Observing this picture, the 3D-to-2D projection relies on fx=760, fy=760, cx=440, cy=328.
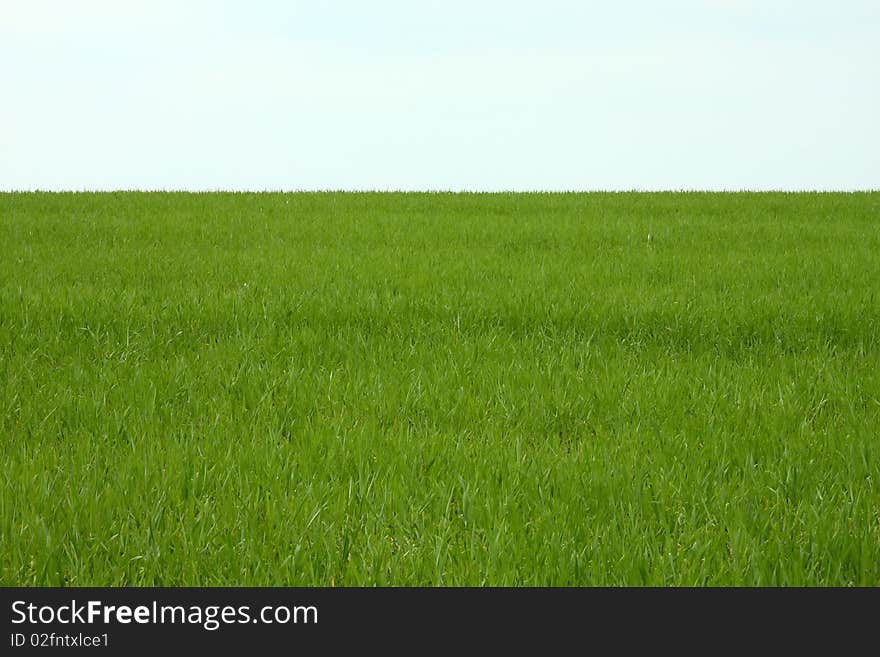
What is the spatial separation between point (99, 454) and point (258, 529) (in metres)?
1.06

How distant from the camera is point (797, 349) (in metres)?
5.31

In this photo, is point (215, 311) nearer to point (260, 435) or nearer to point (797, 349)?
point (260, 435)

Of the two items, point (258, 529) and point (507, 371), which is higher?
point (507, 371)

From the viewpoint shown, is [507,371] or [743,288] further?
[743,288]

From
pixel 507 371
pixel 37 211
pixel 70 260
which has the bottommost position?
pixel 507 371

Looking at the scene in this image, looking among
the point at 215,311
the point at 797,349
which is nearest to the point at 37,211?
the point at 215,311

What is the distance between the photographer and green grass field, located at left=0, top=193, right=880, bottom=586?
2498 mm

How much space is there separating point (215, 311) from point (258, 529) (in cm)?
360

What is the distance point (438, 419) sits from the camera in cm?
381

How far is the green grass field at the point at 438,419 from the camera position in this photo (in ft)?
8.20
